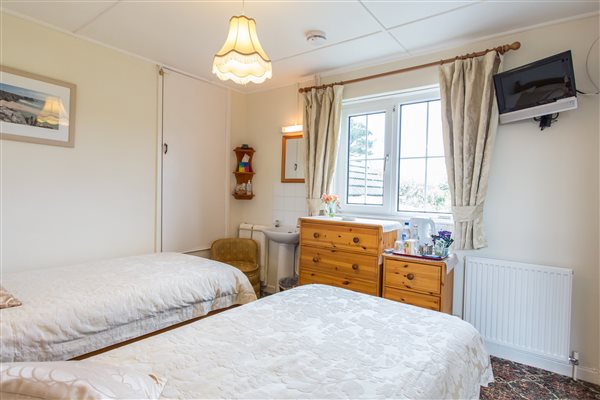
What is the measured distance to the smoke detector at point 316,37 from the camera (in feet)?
8.39

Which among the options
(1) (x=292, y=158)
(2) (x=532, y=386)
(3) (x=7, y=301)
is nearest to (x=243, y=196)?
(1) (x=292, y=158)

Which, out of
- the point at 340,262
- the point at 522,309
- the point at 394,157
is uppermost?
the point at 394,157

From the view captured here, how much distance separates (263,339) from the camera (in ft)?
4.17

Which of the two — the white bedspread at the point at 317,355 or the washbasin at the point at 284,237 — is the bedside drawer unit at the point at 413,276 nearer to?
the white bedspread at the point at 317,355

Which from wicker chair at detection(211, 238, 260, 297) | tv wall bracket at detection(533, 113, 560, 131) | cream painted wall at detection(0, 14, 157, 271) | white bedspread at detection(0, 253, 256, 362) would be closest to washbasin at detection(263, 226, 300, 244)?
wicker chair at detection(211, 238, 260, 297)

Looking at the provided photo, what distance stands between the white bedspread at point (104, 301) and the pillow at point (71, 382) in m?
1.02

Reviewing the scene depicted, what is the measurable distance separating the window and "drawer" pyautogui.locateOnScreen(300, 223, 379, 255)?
598 millimetres

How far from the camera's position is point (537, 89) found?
87.2 inches

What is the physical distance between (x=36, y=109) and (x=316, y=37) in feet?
7.73

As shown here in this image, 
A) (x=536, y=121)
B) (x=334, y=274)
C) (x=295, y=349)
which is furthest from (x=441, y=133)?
(x=295, y=349)

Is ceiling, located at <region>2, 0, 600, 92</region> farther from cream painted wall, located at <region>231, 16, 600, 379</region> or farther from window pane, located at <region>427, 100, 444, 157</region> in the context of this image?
window pane, located at <region>427, 100, 444, 157</region>

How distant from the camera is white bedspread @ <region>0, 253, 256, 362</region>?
1577mm

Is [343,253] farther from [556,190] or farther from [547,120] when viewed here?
[547,120]

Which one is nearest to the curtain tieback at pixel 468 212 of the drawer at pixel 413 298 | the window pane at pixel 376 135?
the drawer at pixel 413 298
